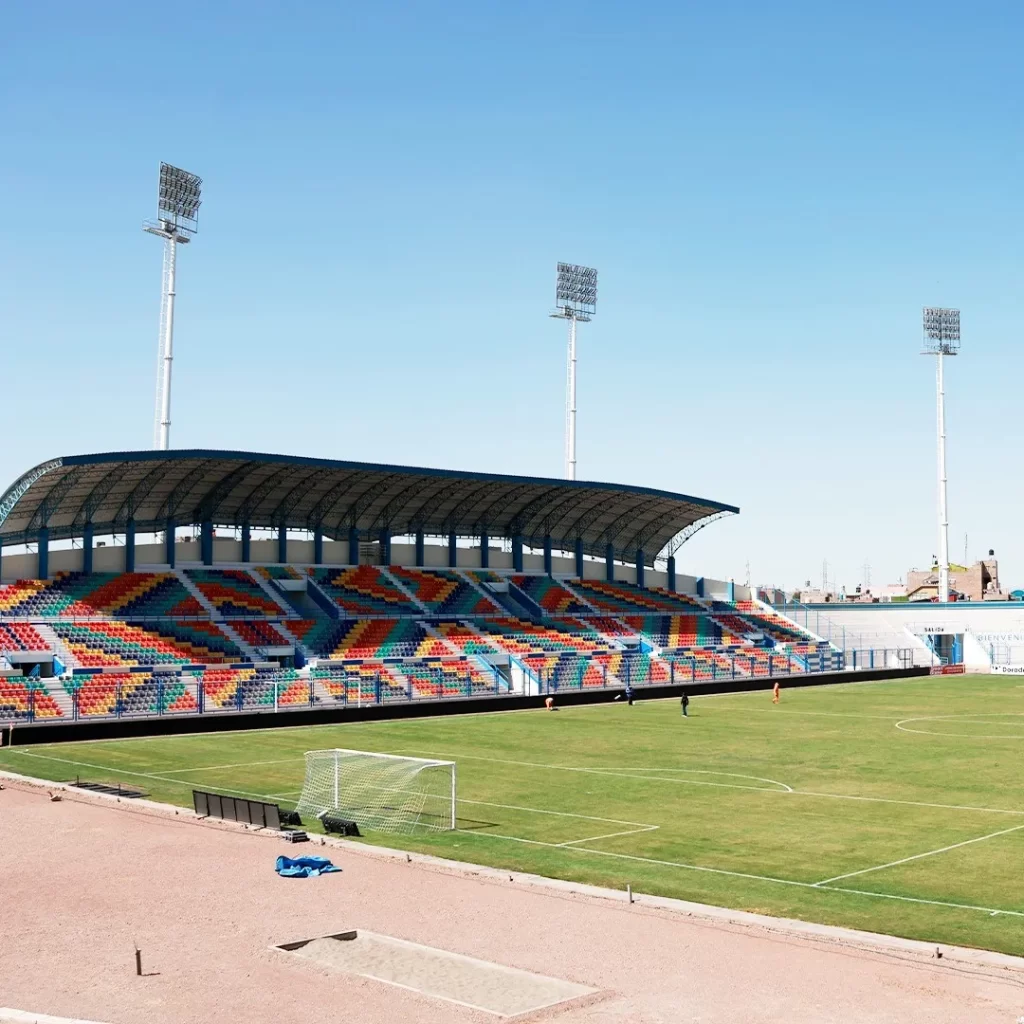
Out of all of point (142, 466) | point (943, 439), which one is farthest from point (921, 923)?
point (943, 439)

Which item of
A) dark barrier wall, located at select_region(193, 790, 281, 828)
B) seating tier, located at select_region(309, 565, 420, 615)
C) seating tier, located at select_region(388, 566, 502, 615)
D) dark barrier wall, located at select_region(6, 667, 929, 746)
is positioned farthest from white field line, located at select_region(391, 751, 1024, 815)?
seating tier, located at select_region(388, 566, 502, 615)

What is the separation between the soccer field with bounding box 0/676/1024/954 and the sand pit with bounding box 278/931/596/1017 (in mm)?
5411

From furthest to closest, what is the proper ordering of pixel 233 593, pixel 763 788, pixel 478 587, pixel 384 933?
pixel 478 587 < pixel 233 593 < pixel 763 788 < pixel 384 933

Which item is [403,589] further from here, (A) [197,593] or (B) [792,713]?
(B) [792,713]

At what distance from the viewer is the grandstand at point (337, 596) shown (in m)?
55.4

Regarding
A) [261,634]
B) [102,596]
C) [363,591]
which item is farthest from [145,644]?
[363,591]

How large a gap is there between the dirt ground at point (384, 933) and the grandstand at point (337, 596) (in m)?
28.5

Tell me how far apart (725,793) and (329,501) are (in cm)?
4595

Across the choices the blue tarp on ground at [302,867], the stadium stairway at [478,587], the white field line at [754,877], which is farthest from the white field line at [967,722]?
the blue tarp on ground at [302,867]

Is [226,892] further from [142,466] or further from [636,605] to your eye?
[636,605]

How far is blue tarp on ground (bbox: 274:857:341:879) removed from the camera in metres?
21.3

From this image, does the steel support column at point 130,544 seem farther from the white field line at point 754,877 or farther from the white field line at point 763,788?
the white field line at point 754,877

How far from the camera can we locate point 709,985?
15.0 metres

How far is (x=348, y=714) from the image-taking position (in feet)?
177
